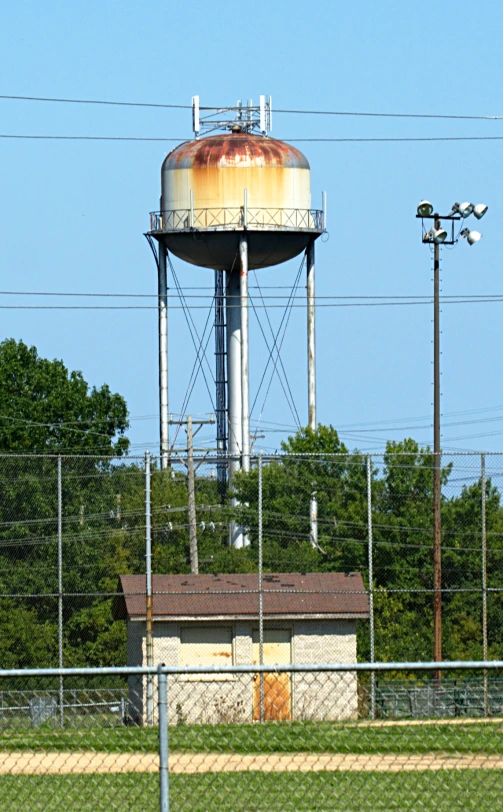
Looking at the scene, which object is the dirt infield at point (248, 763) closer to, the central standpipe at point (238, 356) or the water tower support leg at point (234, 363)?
the central standpipe at point (238, 356)

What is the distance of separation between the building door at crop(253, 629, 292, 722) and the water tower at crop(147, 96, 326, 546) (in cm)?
1641

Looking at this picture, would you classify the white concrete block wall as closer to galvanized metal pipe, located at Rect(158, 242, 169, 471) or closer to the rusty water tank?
galvanized metal pipe, located at Rect(158, 242, 169, 471)

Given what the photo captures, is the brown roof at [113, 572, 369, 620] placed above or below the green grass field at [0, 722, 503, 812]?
above

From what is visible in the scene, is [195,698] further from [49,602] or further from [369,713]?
[49,602]

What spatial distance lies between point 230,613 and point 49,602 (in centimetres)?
366

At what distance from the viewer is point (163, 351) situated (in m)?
42.3

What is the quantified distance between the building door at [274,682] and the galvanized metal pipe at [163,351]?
711 inches

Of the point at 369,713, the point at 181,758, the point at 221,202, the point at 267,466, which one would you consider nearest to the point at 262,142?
the point at 221,202

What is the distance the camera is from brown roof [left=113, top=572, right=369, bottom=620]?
916 inches

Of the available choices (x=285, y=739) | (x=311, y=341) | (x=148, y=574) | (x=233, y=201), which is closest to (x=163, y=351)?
(x=311, y=341)

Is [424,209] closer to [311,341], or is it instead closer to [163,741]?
[311,341]

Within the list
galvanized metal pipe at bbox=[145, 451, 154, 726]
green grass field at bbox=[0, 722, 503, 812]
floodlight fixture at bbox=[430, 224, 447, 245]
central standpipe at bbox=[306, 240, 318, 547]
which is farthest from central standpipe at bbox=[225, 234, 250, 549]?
green grass field at bbox=[0, 722, 503, 812]

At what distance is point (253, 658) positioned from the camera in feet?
78.2

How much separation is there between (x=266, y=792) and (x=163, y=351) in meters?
31.1
